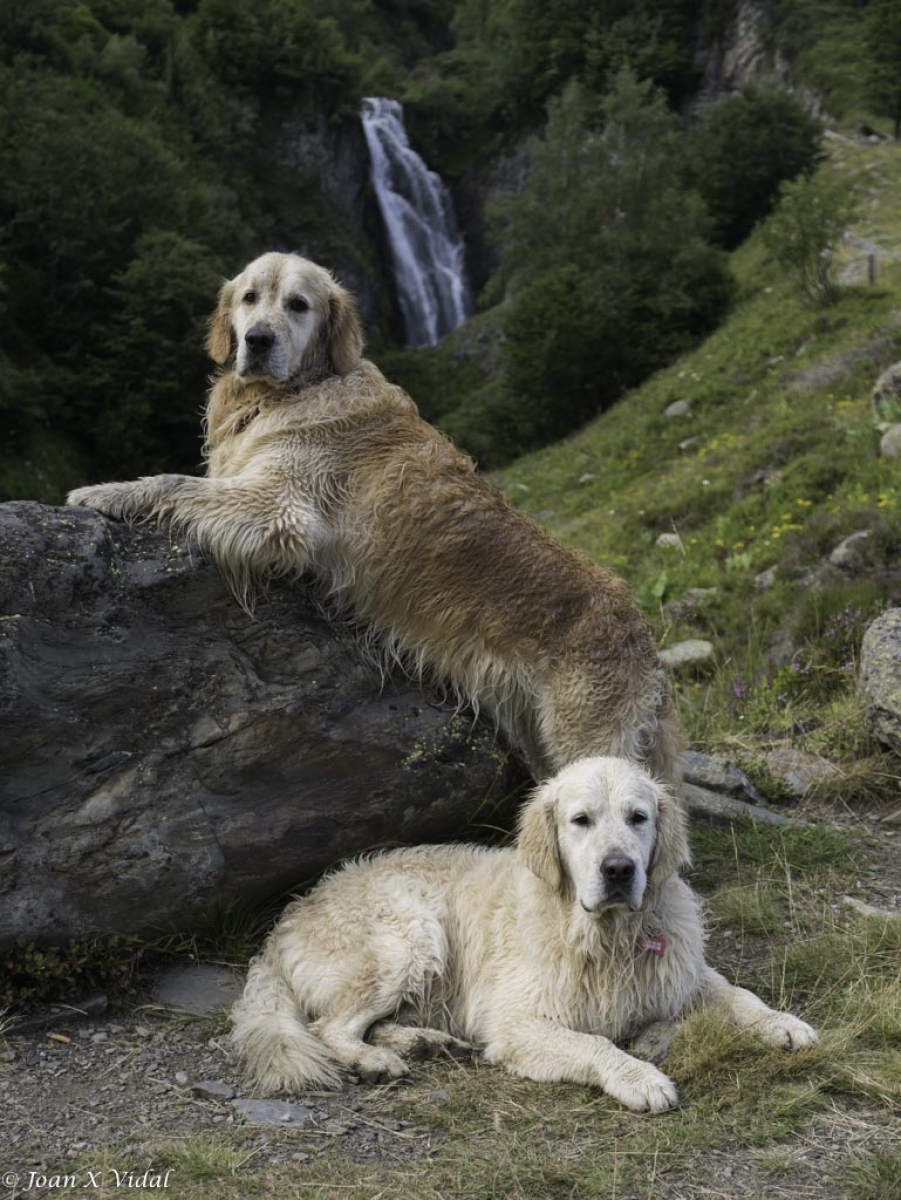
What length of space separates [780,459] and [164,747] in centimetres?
991

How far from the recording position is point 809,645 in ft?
27.4

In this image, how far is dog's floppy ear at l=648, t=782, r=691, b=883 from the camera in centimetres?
450

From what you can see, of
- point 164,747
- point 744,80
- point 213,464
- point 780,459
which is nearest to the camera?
point 164,747

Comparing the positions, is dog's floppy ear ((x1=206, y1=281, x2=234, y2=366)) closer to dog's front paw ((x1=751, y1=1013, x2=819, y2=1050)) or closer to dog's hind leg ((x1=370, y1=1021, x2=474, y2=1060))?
dog's hind leg ((x1=370, y1=1021, x2=474, y2=1060))

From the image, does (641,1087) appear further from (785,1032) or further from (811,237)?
(811,237)

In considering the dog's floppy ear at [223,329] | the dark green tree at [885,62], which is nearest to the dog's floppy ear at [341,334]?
the dog's floppy ear at [223,329]

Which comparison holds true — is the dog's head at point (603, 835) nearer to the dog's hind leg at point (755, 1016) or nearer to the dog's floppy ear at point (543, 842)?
the dog's floppy ear at point (543, 842)

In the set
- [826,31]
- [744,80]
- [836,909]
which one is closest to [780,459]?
[836,909]

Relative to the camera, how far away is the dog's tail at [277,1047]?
4191mm

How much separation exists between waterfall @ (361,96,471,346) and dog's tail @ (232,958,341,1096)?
38.5 metres

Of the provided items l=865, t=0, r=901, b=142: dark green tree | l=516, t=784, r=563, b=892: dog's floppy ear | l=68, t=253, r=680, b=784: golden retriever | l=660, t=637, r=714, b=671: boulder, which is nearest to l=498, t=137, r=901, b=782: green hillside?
l=660, t=637, r=714, b=671: boulder

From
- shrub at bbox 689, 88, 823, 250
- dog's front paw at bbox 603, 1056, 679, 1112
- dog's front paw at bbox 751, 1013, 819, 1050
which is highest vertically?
shrub at bbox 689, 88, 823, 250

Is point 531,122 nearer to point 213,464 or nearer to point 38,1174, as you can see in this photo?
point 213,464

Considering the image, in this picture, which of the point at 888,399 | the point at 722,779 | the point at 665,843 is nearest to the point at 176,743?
the point at 665,843
